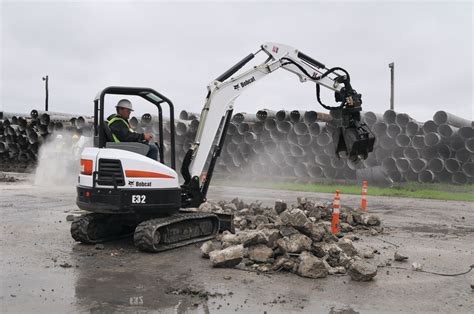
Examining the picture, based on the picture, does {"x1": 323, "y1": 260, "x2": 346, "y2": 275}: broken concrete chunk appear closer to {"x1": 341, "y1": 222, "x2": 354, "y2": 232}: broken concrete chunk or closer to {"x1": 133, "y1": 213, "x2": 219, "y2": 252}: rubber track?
{"x1": 133, "y1": 213, "x2": 219, "y2": 252}: rubber track

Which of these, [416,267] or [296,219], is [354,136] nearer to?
[296,219]

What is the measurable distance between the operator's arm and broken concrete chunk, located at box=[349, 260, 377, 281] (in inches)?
165

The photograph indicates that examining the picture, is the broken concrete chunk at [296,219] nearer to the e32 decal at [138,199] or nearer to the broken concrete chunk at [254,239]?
the broken concrete chunk at [254,239]

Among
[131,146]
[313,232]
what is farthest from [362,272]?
[131,146]

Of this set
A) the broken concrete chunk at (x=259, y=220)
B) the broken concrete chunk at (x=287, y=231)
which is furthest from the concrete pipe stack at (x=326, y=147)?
the broken concrete chunk at (x=287, y=231)

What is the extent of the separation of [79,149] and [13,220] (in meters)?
10.1

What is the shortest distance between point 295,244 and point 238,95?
3.44 metres

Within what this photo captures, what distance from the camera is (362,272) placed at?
6.75 metres

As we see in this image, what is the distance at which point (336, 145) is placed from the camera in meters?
9.84

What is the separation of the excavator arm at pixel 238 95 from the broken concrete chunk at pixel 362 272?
10.1ft

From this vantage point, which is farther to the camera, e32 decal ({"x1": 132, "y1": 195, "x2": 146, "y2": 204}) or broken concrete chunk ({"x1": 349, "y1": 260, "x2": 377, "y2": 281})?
e32 decal ({"x1": 132, "y1": 195, "x2": 146, "y2": 204})

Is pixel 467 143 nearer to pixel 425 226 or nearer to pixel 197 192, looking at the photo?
pixel 425 226

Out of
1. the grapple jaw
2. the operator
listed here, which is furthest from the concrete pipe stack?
the grapple jaw

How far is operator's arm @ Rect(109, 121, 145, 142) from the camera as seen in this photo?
845 centimetres
